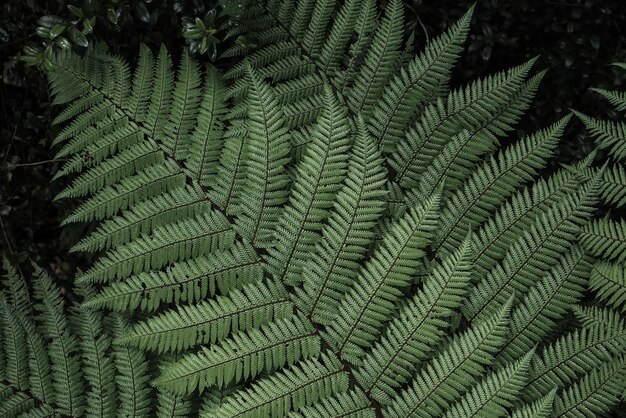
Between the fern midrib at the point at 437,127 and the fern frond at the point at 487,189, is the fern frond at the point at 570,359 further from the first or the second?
the fern midrib at the point at 437,127

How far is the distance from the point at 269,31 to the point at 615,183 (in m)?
2.02

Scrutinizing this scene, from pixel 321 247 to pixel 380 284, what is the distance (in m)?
0.32

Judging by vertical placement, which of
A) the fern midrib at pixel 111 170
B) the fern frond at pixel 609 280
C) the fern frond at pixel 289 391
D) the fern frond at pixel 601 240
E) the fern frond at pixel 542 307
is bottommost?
the fern frond at pixel 289 391

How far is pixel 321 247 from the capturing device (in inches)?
105

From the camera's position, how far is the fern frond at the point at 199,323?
263 centimetres

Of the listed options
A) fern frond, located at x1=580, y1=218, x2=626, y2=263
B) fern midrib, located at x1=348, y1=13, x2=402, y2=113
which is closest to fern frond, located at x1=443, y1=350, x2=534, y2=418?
fern frond, located at x1=580, y1=218, x2=626, y2=263

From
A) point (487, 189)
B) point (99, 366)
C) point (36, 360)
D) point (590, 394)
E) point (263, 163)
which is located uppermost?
point (487, 189)

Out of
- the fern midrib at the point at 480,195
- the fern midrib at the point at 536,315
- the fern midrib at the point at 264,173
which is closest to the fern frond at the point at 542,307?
the fern midrib at the point at 536,315

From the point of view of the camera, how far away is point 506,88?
118 inches

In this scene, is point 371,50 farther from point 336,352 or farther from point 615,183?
point 336,352

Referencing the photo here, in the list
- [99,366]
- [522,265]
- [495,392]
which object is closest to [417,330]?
[495,392]

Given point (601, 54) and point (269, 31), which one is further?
point (601, 54)

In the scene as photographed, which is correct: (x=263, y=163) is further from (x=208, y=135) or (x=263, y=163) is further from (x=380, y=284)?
(x=380, y=284)

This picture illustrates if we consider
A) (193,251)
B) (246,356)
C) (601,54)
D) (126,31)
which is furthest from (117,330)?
(601,54)
